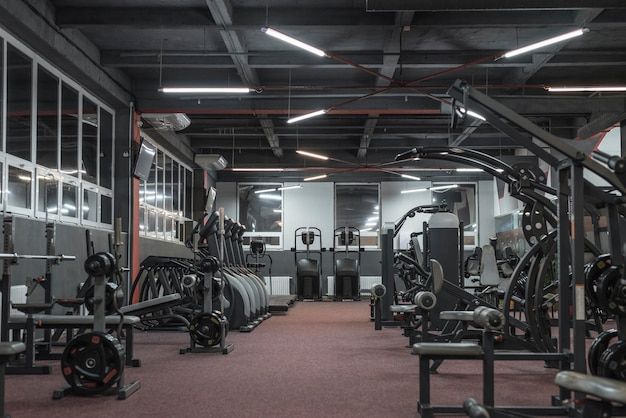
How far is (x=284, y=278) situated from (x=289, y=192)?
251 centimetres

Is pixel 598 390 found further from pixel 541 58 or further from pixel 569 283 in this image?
pixel 541 58

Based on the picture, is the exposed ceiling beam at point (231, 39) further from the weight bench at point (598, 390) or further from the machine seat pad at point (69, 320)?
the weight bench at point (598, 390)

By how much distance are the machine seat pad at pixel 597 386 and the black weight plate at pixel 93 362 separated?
3067mm

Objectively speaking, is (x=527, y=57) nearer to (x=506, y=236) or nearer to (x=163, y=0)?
(x=163, y=0)

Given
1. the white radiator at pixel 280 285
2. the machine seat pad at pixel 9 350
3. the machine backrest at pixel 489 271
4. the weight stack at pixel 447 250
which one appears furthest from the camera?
the white radiator at pixel 280 285

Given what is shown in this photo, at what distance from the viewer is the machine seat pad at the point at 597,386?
8.36 feet

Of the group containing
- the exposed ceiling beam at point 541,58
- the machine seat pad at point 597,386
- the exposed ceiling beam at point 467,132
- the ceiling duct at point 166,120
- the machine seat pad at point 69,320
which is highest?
the exposed ceiling beam at point 541,58

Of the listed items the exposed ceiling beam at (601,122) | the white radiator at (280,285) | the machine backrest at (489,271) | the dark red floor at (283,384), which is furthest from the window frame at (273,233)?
the dark red floor at (283,384)

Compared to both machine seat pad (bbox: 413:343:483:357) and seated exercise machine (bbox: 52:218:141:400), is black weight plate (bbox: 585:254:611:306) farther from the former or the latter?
seated exercise machine (bbox: 52:218:141:400)

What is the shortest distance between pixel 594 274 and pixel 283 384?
2473 millimetres

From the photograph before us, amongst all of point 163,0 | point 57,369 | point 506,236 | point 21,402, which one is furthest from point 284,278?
point 21,402

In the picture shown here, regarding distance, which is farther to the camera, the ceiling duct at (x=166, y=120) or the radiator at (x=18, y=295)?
the ceiling duct at (x=166, y=120)

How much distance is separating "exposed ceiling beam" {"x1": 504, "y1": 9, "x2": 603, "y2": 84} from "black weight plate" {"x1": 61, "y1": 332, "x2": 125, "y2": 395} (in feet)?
21.6

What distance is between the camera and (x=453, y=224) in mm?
8805
